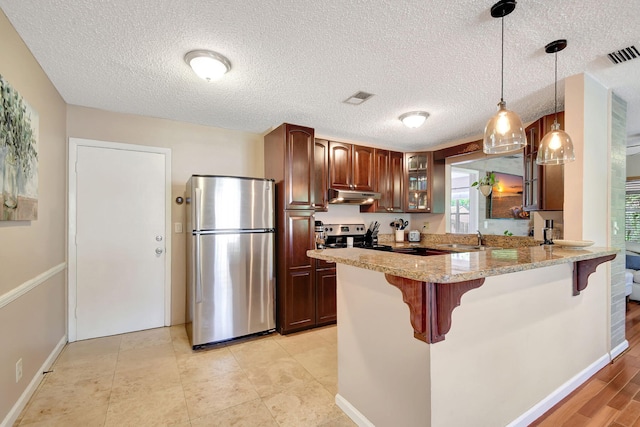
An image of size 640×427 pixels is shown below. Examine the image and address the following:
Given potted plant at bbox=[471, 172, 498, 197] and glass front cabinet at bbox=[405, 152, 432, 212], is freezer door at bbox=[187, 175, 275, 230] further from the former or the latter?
potted plant at bbox=[471, 172, 498, 197]

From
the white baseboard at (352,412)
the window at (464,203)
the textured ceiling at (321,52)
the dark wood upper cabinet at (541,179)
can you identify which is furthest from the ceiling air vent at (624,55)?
the window at (464,203)

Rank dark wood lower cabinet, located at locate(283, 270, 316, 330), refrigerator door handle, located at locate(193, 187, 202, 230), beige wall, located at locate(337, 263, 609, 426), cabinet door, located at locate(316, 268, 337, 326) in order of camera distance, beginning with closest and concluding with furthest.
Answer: beige wall, located at locate(337, 263, 609, 426), refrigerator door handle, located at locate(193, 187, 202, 230), dark wood lower cabinet, located at locate(283, 270, 316, 330), cabinet door, located at locate(316, 268, 337, 326)

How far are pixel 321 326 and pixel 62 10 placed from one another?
11.0 ft

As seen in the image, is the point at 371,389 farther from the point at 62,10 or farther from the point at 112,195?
the point at 112,195

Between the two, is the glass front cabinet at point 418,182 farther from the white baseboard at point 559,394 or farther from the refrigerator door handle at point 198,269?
the refrigerator door handle at point 198,269

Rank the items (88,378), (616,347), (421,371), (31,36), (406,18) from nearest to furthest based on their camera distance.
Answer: (421,371), (406,18), (31,36), (88,378), (616,347)

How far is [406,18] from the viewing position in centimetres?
165

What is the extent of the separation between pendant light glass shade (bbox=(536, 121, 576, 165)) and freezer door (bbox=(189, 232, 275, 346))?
97.8 inches

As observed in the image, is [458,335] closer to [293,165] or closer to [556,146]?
[556,146]

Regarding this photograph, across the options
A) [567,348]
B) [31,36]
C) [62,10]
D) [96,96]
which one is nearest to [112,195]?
[96,96]

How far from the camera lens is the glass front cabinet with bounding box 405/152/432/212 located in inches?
172

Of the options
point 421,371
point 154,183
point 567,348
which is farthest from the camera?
point 154,183

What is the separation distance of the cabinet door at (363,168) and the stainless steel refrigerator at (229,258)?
1.29 metres

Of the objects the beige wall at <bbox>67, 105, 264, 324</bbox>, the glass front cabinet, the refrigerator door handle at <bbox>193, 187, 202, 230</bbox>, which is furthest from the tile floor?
the glass front cabinet
